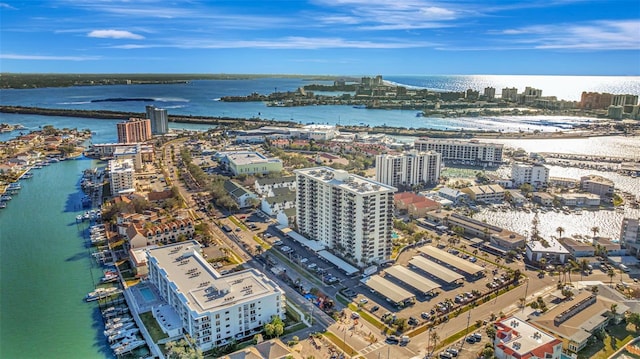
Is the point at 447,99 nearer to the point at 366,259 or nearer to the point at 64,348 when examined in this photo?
the point at 366,259

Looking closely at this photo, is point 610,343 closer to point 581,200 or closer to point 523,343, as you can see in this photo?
point 523,343

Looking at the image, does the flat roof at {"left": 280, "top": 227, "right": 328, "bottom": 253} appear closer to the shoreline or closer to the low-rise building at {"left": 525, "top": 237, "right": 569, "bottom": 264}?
the low-rise building at {"left": 525, "top": 237, "right": 569, "bottom": 264}

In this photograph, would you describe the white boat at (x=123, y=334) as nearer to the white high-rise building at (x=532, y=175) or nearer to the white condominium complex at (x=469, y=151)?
the white high-rise building at (x=532, y=175)

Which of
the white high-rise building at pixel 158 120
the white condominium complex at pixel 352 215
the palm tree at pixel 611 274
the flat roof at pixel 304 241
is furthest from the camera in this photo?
the white high-rise building at pixel 158 120

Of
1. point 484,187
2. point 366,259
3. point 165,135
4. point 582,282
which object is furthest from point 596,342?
point 165,135

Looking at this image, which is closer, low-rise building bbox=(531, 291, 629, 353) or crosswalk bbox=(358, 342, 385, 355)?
crosswalk bbox=(358, 342, 385, 355)

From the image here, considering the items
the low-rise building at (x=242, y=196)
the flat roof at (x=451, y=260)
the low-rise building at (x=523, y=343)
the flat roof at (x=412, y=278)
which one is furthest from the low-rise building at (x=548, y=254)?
the low-rise building at (x=242, y=196)

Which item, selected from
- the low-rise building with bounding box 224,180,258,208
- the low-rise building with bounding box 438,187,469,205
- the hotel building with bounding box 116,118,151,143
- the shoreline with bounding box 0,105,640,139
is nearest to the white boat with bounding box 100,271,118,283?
the low-rise building with bounding box 224,180,258,208
